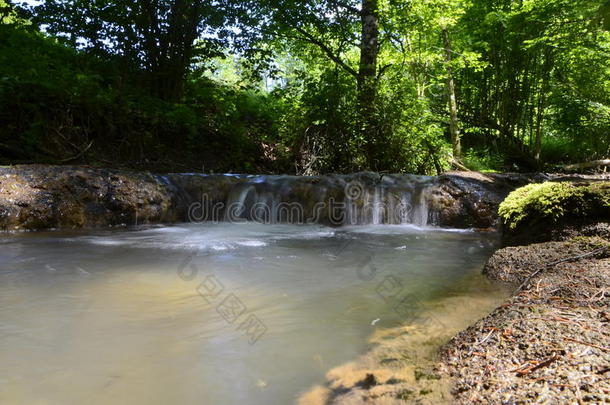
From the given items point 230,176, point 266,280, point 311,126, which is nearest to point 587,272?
point 266,280

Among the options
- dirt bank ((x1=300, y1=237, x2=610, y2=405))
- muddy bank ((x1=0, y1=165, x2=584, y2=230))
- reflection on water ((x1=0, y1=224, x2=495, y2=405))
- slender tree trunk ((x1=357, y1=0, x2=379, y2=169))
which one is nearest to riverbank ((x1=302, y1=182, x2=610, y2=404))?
dirt bank ((x1=300, y1=237, x2=610, y2=405))

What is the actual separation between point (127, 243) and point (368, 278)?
334 cm

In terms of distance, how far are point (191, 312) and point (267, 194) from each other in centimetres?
536

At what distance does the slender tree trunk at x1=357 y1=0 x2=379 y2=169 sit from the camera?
30.2 ft

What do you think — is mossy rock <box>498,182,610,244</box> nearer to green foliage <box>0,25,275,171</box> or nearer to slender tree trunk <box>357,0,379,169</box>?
slender tree trunk <box>357,0,379,169</box>

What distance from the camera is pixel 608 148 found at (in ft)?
45.9

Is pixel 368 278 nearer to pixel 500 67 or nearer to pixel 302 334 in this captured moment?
pixel 302 334

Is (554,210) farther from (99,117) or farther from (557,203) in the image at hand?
(99,117)

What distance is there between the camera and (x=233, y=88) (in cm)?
1170

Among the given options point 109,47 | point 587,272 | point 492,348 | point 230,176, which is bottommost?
point 492,348

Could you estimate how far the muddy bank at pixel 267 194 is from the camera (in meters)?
6.52
